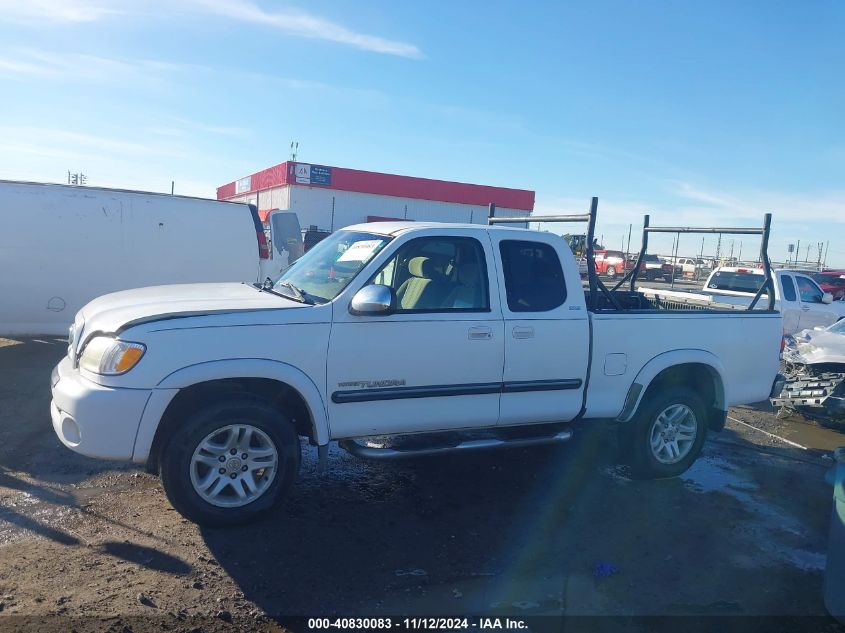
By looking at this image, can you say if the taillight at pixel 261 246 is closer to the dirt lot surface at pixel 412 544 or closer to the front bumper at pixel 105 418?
the dirt lot surface at pixel 412 544

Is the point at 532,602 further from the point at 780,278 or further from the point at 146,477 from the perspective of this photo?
the point at 780,278

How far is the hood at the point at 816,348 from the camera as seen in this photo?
8.19 metres

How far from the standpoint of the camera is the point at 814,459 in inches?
278

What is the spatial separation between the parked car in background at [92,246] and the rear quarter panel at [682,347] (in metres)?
6.24

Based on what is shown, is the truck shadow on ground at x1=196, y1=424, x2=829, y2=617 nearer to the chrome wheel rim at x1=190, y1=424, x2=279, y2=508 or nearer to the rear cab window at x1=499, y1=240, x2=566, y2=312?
the chrome wheel rim at x1=190, y1=424, x2=279, y2=508

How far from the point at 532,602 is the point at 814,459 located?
4624 millimetres

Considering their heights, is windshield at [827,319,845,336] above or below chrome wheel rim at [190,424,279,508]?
above

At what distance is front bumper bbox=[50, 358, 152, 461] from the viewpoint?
13.2 ft

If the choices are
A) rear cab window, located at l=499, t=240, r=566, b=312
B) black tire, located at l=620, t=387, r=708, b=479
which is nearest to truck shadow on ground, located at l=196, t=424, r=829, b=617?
black tire, located at l=620, t=387, r=708, b=479

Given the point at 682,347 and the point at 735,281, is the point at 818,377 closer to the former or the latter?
the point at 682,347

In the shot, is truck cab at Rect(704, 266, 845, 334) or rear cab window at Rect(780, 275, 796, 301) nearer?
truck cab at Rect(704, 266, 845, 334)

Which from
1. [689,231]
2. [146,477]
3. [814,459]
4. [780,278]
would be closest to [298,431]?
[146,477]

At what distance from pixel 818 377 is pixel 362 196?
32399mm

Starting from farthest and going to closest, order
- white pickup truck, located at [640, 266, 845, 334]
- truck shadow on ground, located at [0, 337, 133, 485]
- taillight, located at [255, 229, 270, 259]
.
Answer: white pickup truck, located at [640, 266, 845, 334], taillight, located at [255, 229, 270, 259], truck shadow on ground, located at [0, 337, 133, 485]
